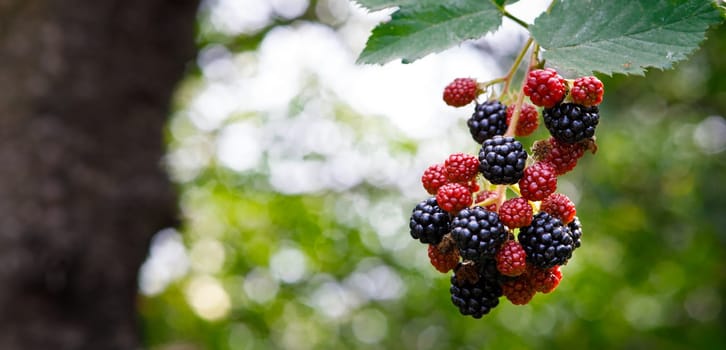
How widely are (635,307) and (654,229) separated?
2.05 metres

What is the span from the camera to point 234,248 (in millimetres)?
7605

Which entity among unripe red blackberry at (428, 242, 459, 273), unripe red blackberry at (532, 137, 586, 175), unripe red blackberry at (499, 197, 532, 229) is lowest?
unripe red blackberry at (428, 242, 459, 273)

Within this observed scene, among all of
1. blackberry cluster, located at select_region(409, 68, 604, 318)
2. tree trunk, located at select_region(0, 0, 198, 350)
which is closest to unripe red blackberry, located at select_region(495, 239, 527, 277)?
blackberry cluster, located at select_region(409, 68, 604, 318)

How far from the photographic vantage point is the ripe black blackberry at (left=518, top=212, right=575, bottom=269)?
3.31ft

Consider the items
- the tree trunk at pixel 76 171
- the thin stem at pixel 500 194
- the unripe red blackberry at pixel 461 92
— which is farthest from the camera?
the tree trunk at pixel 76 171

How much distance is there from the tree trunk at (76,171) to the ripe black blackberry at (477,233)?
124 inches

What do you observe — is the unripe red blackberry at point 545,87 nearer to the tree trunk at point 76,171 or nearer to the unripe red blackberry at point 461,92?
the unripe red blackberry at point 461,92

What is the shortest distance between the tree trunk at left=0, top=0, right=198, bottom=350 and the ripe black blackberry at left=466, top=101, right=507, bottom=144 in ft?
10.1

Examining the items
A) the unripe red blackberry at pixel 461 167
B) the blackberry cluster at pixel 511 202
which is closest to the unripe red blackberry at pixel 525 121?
the blackberry cluster at pixel 511 202

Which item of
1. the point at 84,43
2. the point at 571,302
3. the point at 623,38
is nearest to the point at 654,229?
the point at 571,302

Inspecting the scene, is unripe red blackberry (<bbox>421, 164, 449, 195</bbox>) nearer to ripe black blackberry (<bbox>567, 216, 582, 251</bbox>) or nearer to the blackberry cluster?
the blackberry cluster

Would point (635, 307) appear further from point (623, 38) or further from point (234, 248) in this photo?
point (623, 38)

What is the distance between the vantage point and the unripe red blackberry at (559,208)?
1.09 metres

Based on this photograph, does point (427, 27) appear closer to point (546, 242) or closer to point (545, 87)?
point (545, 87)
